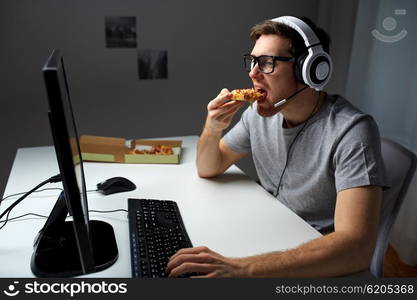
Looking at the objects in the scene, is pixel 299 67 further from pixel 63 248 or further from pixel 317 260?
pixel 63 248

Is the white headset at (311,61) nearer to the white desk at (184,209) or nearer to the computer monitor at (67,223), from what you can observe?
the white desk at (184,209)

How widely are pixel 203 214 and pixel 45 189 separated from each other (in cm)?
62

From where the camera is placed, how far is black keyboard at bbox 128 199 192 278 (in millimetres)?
997

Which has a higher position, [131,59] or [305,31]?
[305,31]

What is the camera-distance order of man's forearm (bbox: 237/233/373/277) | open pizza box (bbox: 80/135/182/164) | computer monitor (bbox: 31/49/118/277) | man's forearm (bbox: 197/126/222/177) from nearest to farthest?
computer monitor (bbox: 31/49/118/277) → man's forearm (bbox: 237/233/373/277) → man's forearm (bbox: 197/126/222/177) → open pizza box (bbox: 80/135/182/164)

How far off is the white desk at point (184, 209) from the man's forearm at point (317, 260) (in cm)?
10

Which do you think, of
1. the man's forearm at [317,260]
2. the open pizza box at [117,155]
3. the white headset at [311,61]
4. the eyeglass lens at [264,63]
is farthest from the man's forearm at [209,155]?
the man's forearm at [317,260]

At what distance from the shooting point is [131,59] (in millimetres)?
2652

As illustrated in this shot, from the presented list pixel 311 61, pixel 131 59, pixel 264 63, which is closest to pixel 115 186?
pixel 264 63

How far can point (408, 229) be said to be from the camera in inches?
91.3

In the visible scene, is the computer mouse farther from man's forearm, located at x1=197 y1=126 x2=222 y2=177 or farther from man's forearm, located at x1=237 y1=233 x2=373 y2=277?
man's forearm, located at x1=237 y1=233 x2=373 y2=277

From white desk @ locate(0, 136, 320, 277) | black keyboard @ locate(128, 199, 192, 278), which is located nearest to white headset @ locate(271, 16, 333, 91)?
white desk @ locate(0, 136, 320, 277)

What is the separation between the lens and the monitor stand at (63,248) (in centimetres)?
98

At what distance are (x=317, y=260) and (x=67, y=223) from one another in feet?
2.39
